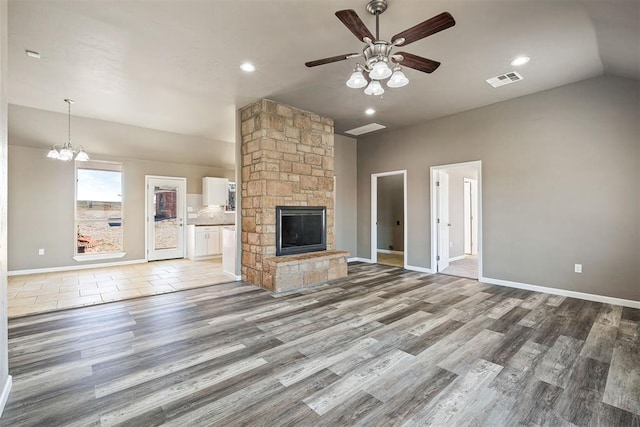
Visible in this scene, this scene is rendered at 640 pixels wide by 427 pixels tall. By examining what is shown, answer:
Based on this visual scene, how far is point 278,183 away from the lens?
4.72 metres

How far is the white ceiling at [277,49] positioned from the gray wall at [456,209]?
266 cm

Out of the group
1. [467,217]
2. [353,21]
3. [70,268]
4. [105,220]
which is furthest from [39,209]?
[467,217]

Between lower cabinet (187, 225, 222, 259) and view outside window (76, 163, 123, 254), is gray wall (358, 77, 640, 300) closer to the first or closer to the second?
lower cabinet (187, 225, 222, 259)

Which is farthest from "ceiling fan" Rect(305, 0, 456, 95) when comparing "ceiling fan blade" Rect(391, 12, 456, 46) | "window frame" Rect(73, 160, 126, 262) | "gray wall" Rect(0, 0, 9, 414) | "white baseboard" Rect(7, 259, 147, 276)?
"white baseboard" Rect(7, 259, 147, 276)

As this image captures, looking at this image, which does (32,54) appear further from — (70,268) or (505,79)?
(505,79)

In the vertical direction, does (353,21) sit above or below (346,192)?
above

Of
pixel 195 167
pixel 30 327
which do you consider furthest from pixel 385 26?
pixel 195 167

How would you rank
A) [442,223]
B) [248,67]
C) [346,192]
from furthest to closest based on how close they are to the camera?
[346,192] → [442,223] → [248,67]

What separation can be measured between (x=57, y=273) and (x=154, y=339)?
4.60 metres

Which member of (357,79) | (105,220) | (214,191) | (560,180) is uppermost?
(357,79)

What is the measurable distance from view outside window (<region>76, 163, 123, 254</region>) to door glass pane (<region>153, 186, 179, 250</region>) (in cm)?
76

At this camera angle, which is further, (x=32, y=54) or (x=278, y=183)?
(x=278, y=183)

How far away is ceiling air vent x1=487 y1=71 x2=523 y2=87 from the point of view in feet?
12.1

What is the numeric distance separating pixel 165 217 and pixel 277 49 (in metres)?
5.91
